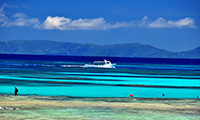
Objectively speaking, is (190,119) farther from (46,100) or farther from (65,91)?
(65,91)

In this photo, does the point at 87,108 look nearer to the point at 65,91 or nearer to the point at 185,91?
the point at 65,91

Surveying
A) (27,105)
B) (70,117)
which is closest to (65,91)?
(27,105)

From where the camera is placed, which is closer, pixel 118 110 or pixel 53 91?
pixel 118 110

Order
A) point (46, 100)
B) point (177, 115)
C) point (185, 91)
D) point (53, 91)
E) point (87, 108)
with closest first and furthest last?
point (177, 115) → point (87, 108) → point (46, 100) → point (53, 91) → point (185, 91)

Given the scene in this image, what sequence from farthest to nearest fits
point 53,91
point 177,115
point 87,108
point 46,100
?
point 53,91 → point 46,100 → point 87,108 → point 177,115

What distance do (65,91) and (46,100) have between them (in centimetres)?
1238

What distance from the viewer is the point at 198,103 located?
149 ft

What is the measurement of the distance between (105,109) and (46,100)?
8.39m

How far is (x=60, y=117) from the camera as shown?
33.4m

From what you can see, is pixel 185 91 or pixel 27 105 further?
pixel 185 91

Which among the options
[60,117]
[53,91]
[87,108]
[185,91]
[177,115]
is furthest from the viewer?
[185,91]

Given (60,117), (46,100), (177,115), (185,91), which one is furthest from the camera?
(185,91)

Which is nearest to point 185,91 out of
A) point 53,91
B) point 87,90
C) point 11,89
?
point 87,90

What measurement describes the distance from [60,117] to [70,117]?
0.80 meters
